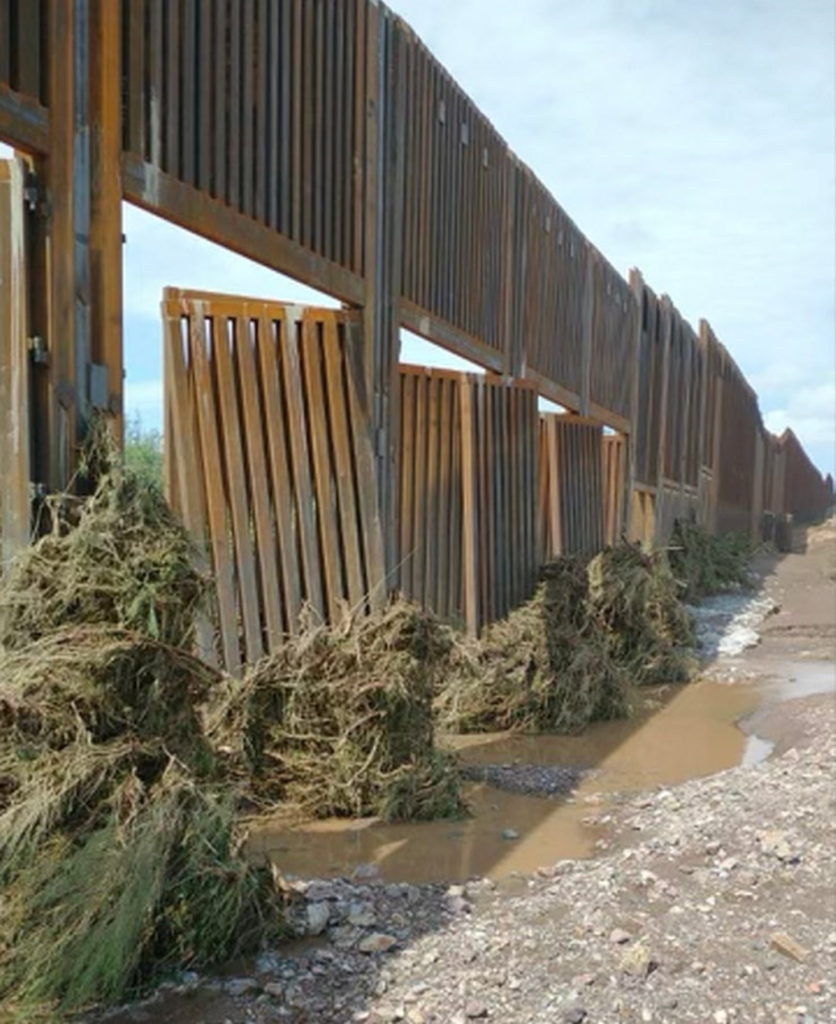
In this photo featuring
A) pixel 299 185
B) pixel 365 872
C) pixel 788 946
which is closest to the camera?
pixel 788 946

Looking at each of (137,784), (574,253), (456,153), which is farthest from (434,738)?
(574,253)

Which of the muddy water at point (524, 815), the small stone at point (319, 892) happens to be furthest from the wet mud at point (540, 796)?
the small stone at point (319, 892)

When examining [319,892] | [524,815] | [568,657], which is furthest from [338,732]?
[568,657]

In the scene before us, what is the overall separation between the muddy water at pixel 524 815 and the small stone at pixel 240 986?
586 mm

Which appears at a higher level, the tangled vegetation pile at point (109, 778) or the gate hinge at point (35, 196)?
the gate hinge at point (35, 196)

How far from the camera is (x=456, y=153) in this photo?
8.20 m

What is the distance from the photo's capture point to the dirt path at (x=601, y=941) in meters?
3.13

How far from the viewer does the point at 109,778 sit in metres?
3.06

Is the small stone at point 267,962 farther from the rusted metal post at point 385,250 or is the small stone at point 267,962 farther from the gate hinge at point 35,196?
the rusted metal post at point 385,250

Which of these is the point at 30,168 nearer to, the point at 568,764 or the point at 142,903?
the point at 142,903

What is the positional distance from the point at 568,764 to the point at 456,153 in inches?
183

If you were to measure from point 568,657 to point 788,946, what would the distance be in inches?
174

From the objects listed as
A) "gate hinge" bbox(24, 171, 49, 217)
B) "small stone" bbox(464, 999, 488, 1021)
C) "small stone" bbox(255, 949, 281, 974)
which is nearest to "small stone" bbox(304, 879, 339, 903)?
"small stone" bbox(255, 949, 281, 974)

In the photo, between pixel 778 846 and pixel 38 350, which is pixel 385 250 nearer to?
pixel 38 350
